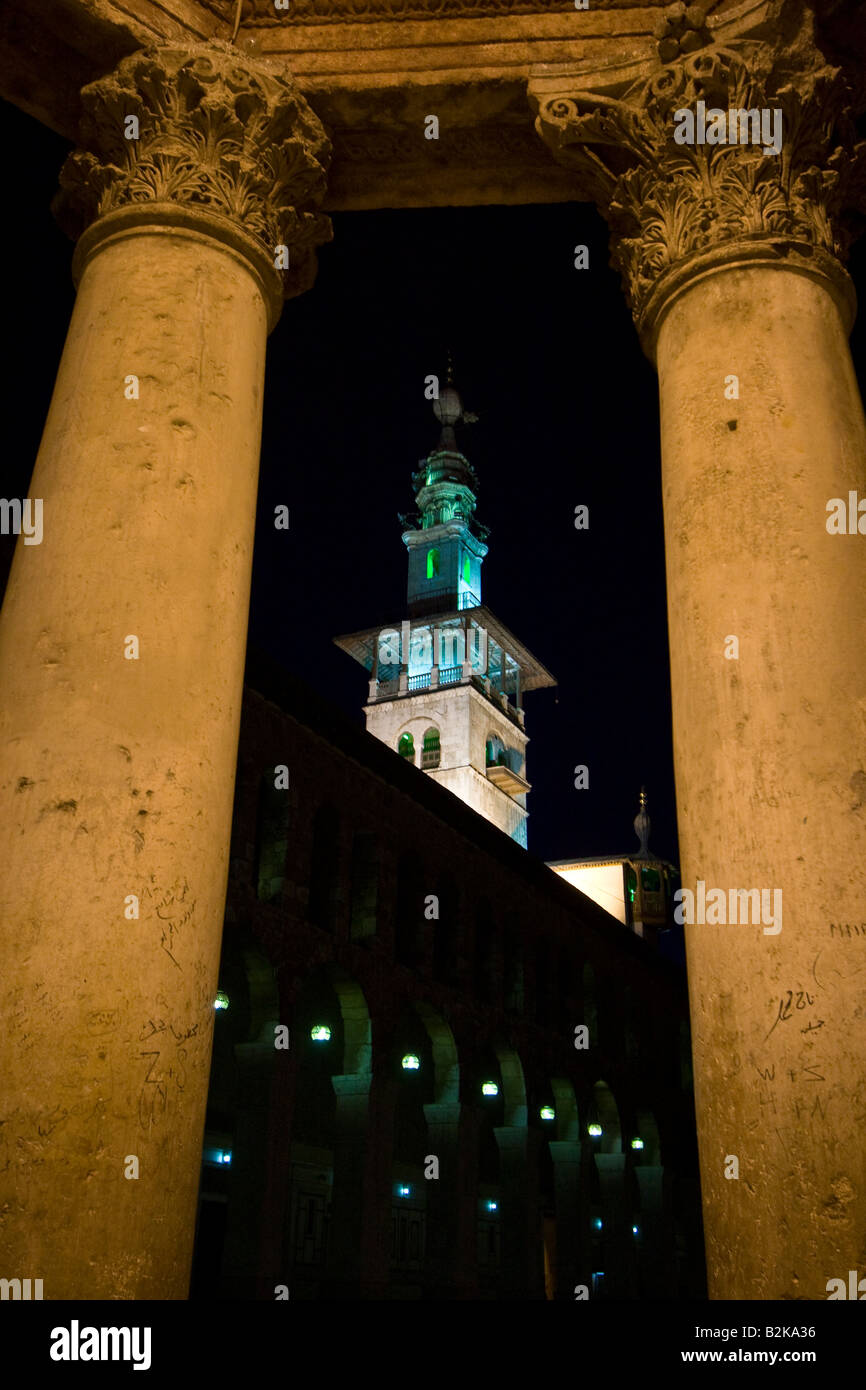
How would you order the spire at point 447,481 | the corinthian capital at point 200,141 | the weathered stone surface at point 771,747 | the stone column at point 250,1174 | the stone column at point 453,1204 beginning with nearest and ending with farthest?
the weathered stone surface at point 771,747 → the corinthian capital at point 200,141 → the stone column at point 250,1174 → the stone column at point 453,1204 → the spire at point 447,481

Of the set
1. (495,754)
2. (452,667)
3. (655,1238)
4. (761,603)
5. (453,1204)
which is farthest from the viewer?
(495,754)

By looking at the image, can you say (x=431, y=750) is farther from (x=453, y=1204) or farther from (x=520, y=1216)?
(x=453, y=1204)

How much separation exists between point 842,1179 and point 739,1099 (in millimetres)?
333

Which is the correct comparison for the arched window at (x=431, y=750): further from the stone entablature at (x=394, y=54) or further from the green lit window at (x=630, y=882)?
the stone entablature at (x=394, y=54)

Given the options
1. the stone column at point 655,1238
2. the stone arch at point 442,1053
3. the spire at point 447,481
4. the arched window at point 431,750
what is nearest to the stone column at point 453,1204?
the stone arch at point 442,1053

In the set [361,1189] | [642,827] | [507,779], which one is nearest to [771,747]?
[361,1189]

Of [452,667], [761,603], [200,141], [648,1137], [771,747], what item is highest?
[452,667]

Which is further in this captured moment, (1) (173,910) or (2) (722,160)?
(2) (722,160)

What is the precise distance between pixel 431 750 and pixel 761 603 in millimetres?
50049

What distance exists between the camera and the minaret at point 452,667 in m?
53.4

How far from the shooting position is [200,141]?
468cm

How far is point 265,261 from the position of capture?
15.1 ft

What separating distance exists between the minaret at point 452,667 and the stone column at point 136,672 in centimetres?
4610
